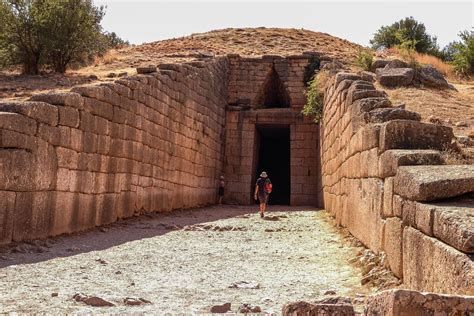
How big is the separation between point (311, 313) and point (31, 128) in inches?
246

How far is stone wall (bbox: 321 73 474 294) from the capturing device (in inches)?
155

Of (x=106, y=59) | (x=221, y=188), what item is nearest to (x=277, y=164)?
(x=221, y=188)

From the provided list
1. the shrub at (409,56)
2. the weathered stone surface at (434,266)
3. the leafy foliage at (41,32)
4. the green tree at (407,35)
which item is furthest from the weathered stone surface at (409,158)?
the green tree at (407,35)

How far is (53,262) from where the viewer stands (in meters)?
6.98

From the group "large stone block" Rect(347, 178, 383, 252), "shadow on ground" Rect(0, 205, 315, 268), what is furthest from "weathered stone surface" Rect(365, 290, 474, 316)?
"shadow on ground" Rect(0, 205, 315, 268)

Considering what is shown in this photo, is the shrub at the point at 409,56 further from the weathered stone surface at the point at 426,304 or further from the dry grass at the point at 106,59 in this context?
the weathered stone surface at the point at 426,304

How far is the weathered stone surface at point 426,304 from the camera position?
267 centimetres

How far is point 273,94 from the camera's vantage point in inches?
858

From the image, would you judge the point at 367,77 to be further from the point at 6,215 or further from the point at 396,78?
the point at 6,215

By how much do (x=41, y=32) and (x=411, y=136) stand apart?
52.0ft

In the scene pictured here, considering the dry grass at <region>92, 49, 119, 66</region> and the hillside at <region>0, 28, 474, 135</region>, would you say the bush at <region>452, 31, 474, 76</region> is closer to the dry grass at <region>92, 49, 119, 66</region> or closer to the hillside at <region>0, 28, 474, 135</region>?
the hillside at <region>0, 28, 474, 135</region>

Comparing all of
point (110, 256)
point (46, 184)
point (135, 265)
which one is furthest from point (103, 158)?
point (135, 265)

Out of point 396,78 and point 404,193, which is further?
point 396,78

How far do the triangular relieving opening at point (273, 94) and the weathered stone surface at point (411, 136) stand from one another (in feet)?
46.8
